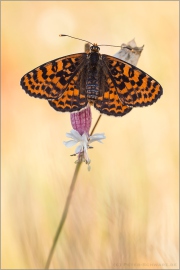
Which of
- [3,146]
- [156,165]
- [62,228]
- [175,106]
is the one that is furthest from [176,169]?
[62,228]

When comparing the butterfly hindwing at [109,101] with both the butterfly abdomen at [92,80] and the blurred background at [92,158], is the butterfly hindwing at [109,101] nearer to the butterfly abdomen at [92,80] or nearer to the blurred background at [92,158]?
the butterfly abdomen at [92,80]

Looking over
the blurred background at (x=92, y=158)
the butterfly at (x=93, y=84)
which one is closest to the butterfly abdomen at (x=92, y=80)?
the butterfly at (x=93, y=84)

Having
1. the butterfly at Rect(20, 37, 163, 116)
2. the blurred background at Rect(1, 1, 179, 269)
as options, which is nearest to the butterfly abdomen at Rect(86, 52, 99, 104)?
the butterfly at Rect(20, 37, 163, 116)

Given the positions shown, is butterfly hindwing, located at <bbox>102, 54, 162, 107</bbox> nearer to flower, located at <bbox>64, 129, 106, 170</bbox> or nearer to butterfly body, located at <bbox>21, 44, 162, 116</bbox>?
butterfly body, located at <bbox>21, 44, 162, 116</bbox>

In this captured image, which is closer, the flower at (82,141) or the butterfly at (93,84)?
the flower at (82,141)

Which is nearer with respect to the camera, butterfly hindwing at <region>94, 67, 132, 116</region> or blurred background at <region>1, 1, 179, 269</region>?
blurred background at <region>1, 1, 179, 269</region>

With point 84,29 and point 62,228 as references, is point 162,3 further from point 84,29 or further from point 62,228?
point 62,228
